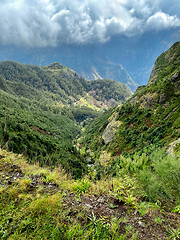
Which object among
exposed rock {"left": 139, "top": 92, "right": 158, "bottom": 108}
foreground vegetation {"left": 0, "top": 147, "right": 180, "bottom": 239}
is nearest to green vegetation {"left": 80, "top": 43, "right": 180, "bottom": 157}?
exposed rock {"left": 139, "top": 92, "right": 158, "bottom": 108}

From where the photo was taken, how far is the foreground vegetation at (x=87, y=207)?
341 cm

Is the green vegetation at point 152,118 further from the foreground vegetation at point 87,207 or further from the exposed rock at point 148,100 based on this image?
the foreground vegetation at point 87,207

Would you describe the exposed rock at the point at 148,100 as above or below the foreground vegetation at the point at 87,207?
above

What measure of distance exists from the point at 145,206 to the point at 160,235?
1065 millimetres

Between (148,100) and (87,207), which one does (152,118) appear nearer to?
(148,100)

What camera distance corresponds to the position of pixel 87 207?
4.59m

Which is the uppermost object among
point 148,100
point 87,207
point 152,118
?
point 148,100

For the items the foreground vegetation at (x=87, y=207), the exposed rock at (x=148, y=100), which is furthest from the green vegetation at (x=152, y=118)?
the foreground vegetation at (x=87, y=207)

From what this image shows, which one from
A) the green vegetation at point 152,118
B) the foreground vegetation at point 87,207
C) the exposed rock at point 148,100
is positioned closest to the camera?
the foreground vegetation at point 87,207

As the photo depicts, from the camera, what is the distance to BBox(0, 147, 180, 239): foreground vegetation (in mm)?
3410

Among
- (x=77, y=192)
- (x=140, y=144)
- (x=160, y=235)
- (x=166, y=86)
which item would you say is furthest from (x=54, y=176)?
(x=166, y=86)

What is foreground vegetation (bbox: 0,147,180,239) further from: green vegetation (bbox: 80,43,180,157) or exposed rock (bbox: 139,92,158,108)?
exposed rock (bbox: 139,92,158,108)

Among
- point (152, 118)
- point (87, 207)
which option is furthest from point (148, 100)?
point (87, 207)

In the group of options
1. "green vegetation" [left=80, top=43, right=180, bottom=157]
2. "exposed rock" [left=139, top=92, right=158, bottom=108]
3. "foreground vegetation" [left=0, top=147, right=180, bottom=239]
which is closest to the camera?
"foreground vegetation" [left=0, top=147, right=180, bottom=239]
